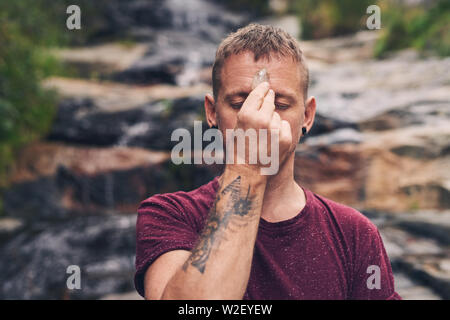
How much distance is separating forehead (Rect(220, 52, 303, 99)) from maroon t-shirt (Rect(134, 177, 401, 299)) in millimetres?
597

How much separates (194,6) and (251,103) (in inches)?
820

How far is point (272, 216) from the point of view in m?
1.95

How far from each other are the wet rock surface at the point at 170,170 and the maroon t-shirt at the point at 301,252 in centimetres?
302

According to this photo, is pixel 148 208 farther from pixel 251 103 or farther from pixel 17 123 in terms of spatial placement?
pixel 17 123

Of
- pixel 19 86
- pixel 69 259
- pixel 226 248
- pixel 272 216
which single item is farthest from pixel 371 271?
pixel 19 86

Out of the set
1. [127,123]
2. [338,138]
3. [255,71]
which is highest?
[255,71]

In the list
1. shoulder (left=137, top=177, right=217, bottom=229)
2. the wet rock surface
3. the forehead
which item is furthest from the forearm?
the wet rock surface

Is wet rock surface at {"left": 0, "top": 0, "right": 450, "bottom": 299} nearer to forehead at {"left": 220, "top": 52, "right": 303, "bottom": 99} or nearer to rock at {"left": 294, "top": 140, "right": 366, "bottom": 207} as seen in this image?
rock at {"left": 294, "top": 140, "right": 366, "bottom": 207}

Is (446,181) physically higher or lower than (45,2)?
lower

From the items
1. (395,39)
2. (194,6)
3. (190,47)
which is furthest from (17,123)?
(194,6)

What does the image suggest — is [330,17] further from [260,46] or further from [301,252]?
[301,252]

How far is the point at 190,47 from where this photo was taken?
17172 mm

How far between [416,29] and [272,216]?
43.1 ft

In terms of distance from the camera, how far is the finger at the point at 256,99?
5.04 ft
